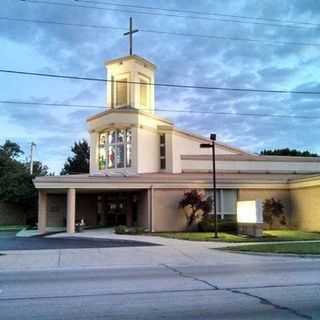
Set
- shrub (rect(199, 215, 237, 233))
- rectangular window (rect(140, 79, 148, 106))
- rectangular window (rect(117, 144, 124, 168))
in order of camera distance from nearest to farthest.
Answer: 1. shrub (rect(199, 215, 237, 233))
2. rectangular window (rect(117, 144, 124, 168))
3. rectangular window (rect(140, 79, 148, 106))

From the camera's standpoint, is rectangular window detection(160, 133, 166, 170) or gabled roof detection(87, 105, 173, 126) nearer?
gabled roof detection(87, 105, 173, 126)

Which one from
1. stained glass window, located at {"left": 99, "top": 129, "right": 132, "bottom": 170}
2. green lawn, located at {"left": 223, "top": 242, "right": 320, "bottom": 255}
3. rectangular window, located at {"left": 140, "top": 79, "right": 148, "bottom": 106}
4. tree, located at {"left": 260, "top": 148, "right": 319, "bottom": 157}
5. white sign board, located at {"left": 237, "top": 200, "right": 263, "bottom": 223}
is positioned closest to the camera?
green lawn, located at {"left": 223, "top": 242, "right": 320, "bottom": 255}

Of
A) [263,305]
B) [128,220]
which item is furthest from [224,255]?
[128,220]

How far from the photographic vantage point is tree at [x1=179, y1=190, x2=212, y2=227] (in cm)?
3111

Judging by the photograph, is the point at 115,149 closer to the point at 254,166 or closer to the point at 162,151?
the point at 162,151

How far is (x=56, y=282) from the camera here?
1211 centimetres

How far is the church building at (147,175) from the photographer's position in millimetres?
31703

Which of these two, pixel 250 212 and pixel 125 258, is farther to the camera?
pixel 250 212

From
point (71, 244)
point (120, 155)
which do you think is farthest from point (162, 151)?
point (71, 244)

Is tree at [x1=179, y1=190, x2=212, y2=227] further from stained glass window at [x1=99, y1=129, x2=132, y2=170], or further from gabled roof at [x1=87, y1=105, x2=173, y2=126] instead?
gabled roof at [x1=87, y1=105, x2=173, y2=126]

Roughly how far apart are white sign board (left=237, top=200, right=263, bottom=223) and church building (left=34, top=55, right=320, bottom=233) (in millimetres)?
3766

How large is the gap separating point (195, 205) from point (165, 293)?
2138 cm

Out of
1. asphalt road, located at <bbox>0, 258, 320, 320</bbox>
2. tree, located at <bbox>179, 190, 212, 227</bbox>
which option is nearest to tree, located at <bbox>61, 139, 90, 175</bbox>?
tree, located at <bbox>179, 190, 212, 227</bbox>

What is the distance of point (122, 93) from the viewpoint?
38.3 metres
